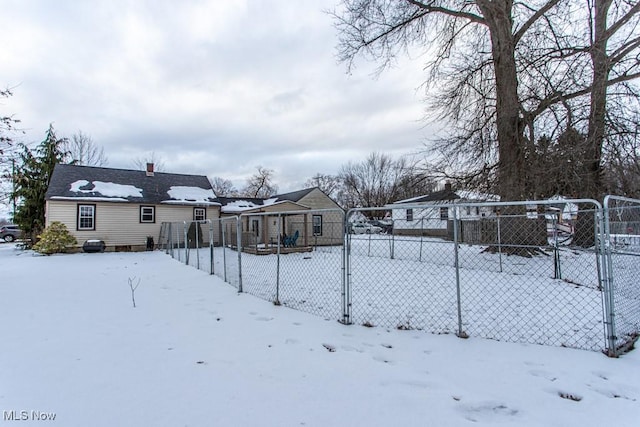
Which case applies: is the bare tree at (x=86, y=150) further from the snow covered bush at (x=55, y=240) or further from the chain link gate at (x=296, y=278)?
the chain link gate at (x=296, y=278)

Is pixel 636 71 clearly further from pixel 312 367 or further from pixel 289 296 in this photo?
pixel 312 367

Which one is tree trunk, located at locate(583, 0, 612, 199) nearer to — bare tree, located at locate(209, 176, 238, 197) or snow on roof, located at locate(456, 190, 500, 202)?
snow on roof, located at locate(456, 190, 500, 202)

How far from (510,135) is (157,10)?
10.9 metres

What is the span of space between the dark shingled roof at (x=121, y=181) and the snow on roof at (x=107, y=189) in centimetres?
13

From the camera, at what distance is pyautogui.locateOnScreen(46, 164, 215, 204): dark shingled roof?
16.8 m

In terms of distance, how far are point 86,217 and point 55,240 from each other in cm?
210

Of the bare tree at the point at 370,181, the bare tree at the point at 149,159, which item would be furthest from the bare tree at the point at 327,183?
the bare tree at the point at 149,159

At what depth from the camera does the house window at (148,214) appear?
1841 cm

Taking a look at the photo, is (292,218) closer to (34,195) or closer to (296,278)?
(296,278)

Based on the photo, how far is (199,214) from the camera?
20.0m

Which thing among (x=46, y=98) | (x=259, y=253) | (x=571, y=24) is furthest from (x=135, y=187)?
(x=571, y=24)

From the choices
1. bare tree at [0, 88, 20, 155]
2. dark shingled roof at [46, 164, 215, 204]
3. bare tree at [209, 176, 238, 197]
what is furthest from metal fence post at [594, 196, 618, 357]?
bare tree at [209, 176, 238, 197]

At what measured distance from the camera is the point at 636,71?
8.17m

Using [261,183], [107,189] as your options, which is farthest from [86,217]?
[261,183]
